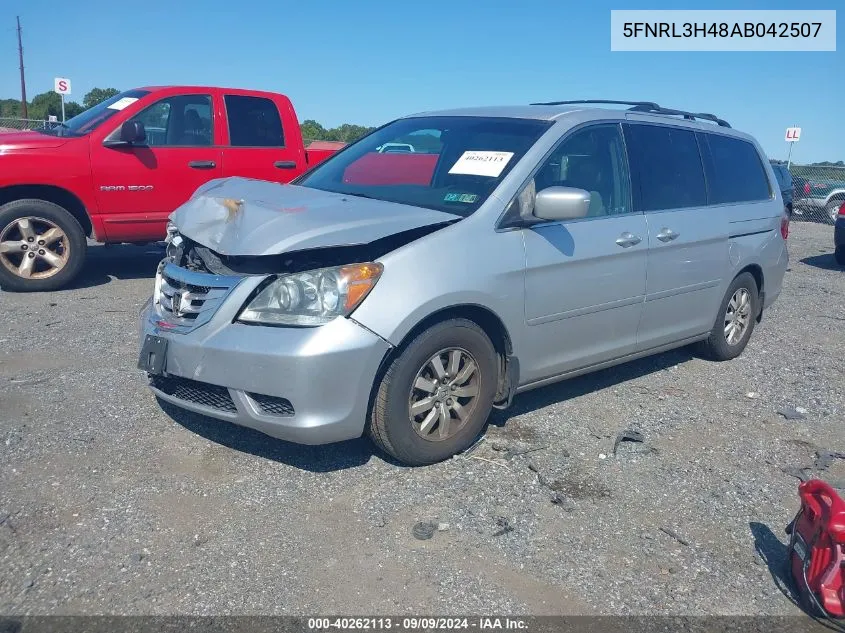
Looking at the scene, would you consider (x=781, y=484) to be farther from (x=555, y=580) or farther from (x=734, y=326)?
(x=734, y=326)

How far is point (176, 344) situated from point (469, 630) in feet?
6.15

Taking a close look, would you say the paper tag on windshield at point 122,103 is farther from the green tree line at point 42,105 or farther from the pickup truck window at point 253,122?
the green tree line at point 42,105

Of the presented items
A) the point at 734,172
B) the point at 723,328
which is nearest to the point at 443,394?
the point at 723,328

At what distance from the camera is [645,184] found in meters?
4.94

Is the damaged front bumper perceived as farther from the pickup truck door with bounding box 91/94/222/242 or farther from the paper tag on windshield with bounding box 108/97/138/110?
the paper tag on windshield with bounding box 108/97/138/110

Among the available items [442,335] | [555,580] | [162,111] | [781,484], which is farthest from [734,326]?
[162,111]

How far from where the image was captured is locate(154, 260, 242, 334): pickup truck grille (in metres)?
3.60

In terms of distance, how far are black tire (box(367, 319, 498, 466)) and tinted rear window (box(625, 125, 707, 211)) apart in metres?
1.69

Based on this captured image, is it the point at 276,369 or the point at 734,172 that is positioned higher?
the point at 734,172

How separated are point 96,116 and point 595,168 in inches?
211

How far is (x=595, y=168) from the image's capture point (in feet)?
15.4

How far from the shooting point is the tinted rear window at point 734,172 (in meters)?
5.65

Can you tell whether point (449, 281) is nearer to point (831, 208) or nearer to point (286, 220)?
point (286, 220)

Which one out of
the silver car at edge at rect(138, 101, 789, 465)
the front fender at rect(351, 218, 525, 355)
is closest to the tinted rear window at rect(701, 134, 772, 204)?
the silver car at edge at rect(138, 101, 789, 465)
